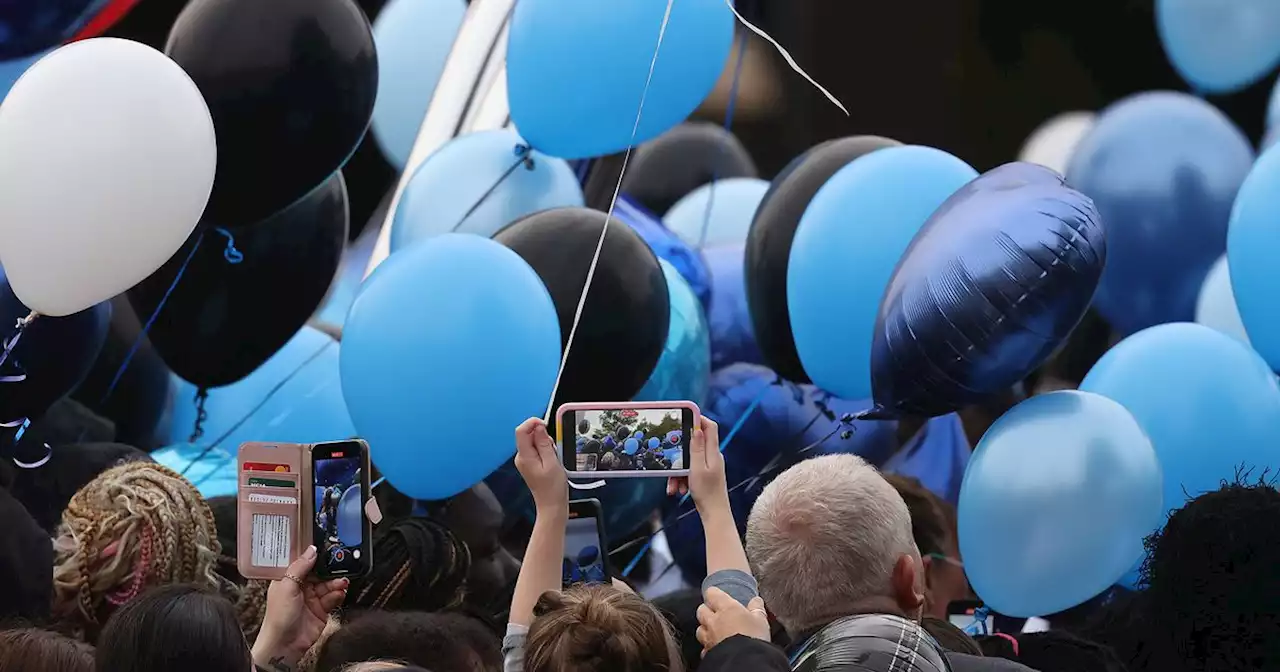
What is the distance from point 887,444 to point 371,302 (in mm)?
1331

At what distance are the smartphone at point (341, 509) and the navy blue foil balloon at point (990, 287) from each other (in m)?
1.09

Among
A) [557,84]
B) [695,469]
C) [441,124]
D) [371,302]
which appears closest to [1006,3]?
[441,124]

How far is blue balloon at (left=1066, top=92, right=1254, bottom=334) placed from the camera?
4.19 m

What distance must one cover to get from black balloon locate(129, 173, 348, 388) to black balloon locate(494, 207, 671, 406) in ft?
1.56

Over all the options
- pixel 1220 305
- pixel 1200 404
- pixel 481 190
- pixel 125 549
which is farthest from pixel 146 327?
pixel 1220 305

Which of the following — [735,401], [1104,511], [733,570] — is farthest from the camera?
[735,401]

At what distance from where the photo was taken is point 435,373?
2666 mm

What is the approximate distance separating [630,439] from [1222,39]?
406 centimetres

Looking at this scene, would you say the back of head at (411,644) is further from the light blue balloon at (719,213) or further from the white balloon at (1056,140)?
the white balloon at (1056,140)

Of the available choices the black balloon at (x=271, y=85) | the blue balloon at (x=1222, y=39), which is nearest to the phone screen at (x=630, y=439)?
the black balloon at (x=271, y=85)

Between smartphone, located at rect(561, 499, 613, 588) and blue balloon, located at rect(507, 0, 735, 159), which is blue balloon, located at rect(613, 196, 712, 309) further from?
smartphone, located at rect(561, 499, 613, 588)

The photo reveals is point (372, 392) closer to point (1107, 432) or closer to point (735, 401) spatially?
point (735, 401)

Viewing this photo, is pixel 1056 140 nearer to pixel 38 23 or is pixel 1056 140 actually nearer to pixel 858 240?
pixel 858 240

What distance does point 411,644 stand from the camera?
1.99 metres
